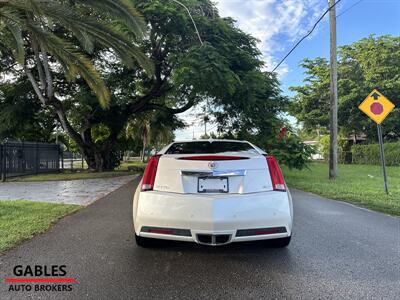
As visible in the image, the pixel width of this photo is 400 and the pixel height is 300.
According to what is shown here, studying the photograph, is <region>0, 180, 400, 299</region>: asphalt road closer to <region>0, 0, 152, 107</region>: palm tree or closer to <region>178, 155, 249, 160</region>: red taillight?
<region>178, 155, 249, 160</region>: red taillight

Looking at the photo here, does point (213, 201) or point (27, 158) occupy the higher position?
point (27, 158)

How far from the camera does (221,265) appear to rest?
352 cm

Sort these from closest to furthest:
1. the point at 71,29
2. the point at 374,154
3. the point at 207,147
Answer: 1. the point at 207,147
2. the point at 71,29
3. the point at 374,154

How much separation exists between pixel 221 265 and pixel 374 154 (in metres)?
27.6

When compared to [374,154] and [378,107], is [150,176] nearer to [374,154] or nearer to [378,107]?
[378,107]

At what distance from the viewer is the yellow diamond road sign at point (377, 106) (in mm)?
8797

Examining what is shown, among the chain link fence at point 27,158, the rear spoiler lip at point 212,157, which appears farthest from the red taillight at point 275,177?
the chain link fence at point 27,158

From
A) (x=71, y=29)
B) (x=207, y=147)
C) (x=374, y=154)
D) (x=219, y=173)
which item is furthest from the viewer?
(x=374, y=154)

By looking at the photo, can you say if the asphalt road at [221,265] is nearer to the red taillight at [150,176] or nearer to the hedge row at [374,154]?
the red taillight at [150,176]

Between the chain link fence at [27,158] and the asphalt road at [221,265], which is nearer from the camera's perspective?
the asphalt road at [221,265]

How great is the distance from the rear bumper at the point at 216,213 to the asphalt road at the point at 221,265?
39 centimetres

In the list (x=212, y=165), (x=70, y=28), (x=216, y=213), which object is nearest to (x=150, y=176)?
(x=212, y=165)

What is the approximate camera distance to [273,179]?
3.57 metres

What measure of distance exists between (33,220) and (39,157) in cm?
1349
